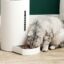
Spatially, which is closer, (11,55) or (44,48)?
(11,55)

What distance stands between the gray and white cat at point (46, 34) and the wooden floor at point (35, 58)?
0.11m

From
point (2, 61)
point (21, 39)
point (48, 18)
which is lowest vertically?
point (2, 61)

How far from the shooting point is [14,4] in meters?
1.90

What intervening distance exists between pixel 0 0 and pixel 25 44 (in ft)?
1.58

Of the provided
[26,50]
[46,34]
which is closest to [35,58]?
[26,50]

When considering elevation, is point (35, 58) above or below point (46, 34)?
below

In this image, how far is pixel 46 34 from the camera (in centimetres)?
201

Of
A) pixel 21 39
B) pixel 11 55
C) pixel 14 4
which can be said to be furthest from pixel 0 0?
pixel 11 55

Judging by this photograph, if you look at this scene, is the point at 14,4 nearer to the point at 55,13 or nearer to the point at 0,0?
the point at 0,0

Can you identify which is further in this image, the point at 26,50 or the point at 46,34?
the point at 46,34

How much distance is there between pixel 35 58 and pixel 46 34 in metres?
0.30

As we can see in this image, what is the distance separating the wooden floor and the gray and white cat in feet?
0.36

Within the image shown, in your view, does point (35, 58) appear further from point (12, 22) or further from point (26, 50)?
point (12, 22)

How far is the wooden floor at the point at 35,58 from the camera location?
1714 mm
